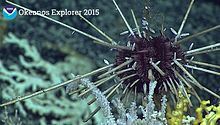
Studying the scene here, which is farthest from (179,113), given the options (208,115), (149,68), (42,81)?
(42,81)

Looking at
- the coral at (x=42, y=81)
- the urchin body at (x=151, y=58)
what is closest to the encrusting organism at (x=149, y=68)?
the urchin body at (x=151, y=58)

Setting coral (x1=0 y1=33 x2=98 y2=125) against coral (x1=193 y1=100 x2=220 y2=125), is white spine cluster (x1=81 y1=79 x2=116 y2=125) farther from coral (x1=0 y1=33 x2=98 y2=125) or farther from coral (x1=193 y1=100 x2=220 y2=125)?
coral (x1=0 y1=33 x2=98 y2=125)

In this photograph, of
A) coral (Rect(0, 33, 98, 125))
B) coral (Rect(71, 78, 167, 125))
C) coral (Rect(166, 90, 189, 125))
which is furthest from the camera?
coral (Rect(0, 33, 98, 125))

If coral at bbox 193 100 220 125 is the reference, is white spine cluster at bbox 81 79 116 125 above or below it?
above

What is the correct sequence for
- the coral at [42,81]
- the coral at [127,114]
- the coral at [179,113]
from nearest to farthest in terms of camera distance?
1. the coral at [127,114]
2. the coral at [179,113]
3. the coral at [42,81]

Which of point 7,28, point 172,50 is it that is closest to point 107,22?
point 7,28

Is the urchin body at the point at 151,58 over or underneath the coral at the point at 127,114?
over

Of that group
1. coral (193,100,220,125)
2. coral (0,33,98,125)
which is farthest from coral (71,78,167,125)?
coral (0,33,98,125)

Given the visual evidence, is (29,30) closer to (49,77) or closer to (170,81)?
(49,77)

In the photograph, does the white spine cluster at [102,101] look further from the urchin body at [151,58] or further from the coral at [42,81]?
the coral at [42,81]
